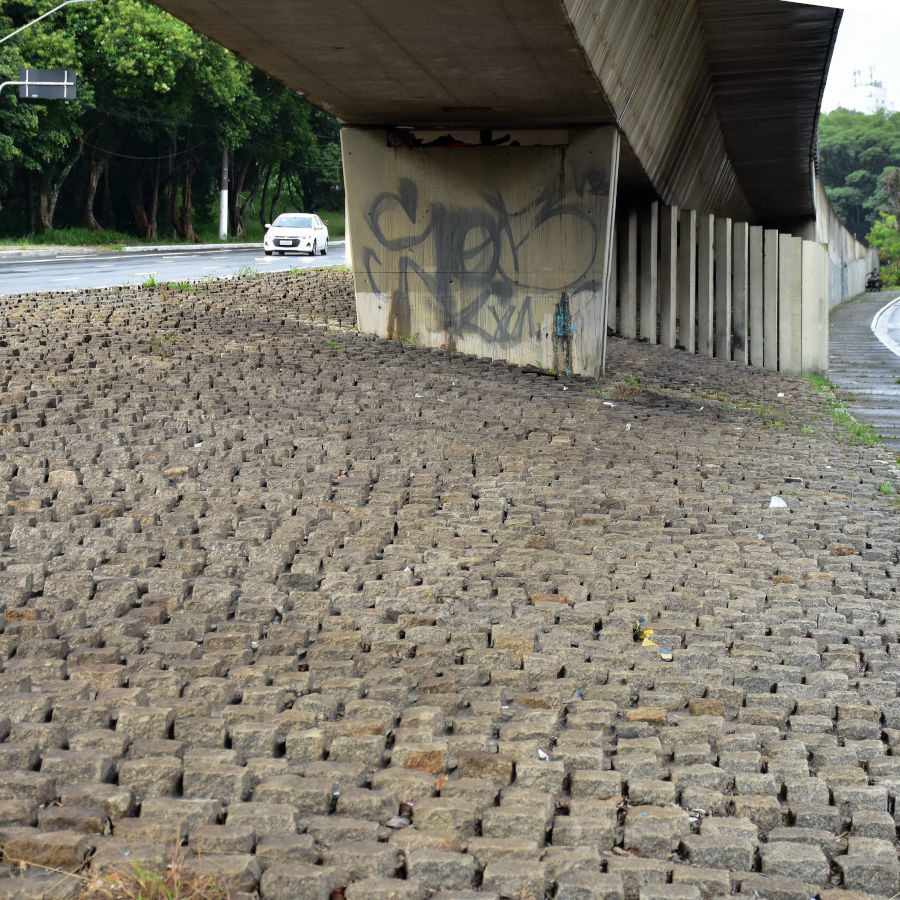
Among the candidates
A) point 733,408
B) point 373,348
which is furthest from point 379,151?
point 733,408

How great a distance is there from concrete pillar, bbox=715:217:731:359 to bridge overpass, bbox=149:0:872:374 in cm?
72

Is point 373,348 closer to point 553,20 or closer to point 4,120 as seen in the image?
point 553,20

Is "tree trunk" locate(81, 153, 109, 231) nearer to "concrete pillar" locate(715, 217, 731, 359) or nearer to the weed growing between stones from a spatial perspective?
"concrete pillar" locate(715, 217, 731, 359)

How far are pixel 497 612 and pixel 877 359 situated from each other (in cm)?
2130

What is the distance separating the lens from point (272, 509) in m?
6.50

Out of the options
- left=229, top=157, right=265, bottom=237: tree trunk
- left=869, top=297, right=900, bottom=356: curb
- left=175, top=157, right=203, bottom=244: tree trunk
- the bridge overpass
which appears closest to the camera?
the bridge overpass

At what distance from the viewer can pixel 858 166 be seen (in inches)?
5069

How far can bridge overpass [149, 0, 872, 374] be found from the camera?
9.12 metres

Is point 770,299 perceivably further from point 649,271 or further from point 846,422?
point 846,422

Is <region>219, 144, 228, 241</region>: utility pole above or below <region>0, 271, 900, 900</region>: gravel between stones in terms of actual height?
above

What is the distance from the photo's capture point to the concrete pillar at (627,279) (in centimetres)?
1959

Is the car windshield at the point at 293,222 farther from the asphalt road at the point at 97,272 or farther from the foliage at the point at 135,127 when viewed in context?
the foliage at the point at 135,127

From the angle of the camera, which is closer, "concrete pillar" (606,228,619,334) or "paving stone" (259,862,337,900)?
"paving stone" (259,862,337,900)

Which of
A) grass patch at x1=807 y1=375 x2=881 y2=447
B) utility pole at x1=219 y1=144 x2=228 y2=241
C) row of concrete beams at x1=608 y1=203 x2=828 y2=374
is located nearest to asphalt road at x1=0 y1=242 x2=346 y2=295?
row of concrete beams at x1=608 y1=203 x2=828 y2=374
